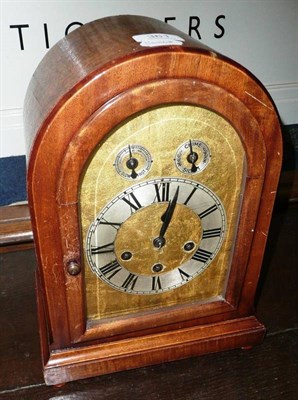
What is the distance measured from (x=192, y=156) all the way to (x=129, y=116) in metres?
0.13

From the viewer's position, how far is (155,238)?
803 mm

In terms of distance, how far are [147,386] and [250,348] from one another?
0.75 feet

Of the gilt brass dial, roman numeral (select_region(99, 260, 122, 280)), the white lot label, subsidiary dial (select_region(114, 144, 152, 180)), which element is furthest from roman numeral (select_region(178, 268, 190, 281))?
the white lot label

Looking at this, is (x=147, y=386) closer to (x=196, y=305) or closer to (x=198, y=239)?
(x=196, y=305)

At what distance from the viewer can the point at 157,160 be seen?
0.72m

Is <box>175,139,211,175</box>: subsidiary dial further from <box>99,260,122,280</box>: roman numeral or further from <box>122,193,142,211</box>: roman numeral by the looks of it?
<box>99,260,122,280</box>: roman numeral

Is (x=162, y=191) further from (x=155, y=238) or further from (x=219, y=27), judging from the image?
(x=219, y=27)

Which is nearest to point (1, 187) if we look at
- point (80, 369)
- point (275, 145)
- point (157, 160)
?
point (80, 369)

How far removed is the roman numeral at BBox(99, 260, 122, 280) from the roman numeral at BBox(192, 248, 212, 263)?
0.14m

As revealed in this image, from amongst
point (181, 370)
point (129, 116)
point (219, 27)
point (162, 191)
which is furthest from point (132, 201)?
point (219, 27)

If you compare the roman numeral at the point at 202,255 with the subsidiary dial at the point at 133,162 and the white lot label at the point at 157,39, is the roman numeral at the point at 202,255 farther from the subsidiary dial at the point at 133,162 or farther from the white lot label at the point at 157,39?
the white lot label at the point at 157,39

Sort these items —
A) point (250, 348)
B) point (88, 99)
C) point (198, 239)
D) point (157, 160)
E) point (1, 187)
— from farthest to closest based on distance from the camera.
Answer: point (1, 187)
point (250, 348)
point (198, 239)
point (157, 160)
point (88, 99)

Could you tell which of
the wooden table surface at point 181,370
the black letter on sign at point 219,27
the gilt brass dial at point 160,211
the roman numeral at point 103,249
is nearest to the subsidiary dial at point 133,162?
the gilt brass dial at point 160,211

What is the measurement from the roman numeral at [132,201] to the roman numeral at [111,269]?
0.37ft
